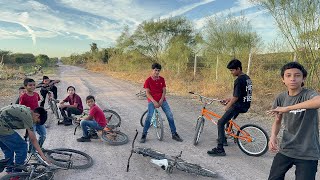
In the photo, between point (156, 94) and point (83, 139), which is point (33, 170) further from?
→ point (156, 94)

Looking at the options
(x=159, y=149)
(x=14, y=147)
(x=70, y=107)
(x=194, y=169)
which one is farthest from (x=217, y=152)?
(x=70, y=107)

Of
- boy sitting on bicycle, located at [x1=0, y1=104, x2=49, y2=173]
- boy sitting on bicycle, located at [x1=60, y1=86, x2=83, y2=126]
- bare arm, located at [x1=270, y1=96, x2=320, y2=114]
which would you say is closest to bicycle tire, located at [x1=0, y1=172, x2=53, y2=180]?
boy sitting on bicycle, located at [x1=0, y1=104, x2=49, y2=173]

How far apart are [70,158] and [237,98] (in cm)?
343

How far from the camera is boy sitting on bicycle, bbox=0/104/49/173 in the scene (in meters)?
3.85

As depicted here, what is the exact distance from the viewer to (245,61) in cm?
1381

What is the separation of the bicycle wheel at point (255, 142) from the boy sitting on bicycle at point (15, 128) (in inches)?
156

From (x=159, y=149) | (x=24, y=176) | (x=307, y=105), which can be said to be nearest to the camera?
(x=307, y=105)

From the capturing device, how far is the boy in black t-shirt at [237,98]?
524 cm

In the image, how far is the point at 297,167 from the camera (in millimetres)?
2857

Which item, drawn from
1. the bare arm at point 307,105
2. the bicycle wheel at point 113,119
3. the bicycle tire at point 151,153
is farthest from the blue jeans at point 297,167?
the bicycle wheel at point 113,119

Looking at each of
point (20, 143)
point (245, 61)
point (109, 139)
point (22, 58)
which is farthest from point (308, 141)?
point (22, 58)

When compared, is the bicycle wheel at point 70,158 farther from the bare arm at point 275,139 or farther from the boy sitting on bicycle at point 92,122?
the bare arm at point 275,139

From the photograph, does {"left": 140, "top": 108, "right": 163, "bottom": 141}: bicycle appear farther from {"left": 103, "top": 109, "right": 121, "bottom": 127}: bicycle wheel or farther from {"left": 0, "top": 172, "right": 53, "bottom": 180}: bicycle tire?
{"left": 0, "top": 172, "right": 53, "bottom": 180}: bicycle tire

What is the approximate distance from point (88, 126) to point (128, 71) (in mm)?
22381
